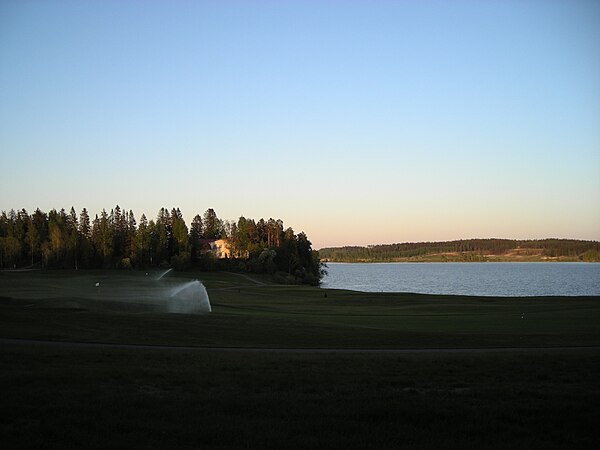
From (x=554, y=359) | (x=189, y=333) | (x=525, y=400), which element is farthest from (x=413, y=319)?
(x=525, y=400)

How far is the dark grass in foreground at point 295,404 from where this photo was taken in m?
8.63

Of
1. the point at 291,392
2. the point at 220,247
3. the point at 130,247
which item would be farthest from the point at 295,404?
the point at 220,247

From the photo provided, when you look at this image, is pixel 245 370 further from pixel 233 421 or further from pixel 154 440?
pixel 154 440

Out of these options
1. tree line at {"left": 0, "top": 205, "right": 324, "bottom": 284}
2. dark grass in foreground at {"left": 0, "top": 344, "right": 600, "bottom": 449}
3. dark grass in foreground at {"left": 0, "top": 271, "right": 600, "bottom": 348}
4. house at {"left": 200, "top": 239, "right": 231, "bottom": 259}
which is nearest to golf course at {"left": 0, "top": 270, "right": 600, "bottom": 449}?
dark grass in foreground at {"left": 0, "top": 344, "right": 600, "bottom": 449}

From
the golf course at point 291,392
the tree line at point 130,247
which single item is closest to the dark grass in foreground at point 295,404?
the golf course at point 291,392

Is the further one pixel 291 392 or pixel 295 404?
pixel 291 392

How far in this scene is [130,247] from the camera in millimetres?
131125

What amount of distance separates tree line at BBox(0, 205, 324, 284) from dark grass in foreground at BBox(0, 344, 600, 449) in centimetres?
10675

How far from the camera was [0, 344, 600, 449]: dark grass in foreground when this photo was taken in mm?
8633

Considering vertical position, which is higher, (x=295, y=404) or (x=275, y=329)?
(x=295, y=404)

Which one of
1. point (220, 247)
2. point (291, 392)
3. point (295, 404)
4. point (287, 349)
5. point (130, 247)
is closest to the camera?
point (295, 404)

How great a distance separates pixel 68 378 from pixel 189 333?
43.2 ft

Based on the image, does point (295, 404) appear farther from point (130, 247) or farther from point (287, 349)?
point (130, 247)

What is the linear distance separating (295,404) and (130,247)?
413 feet
